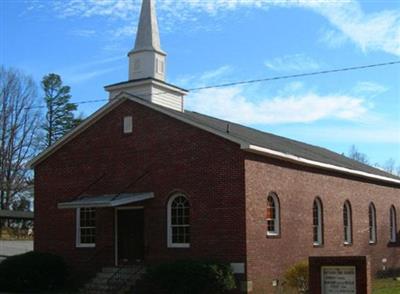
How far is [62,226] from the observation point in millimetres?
26609

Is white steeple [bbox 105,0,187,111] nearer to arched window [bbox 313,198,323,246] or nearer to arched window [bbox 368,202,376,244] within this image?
arched window [bbox 313,198,323,246]

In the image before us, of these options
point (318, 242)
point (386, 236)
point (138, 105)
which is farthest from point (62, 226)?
point (386, 236)

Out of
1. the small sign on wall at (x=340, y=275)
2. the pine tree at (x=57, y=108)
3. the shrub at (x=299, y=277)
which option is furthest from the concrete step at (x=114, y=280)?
the pine tree at (x=57, y=108)

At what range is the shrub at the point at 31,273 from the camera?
23562 millimetres

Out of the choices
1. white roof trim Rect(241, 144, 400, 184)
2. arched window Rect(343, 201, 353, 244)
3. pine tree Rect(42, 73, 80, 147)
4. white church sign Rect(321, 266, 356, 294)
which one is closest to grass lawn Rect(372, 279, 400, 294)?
arched window Rect(343, 201, 353, 244)

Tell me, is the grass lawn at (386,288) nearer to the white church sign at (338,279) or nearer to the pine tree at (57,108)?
the white church sign at (338,279)

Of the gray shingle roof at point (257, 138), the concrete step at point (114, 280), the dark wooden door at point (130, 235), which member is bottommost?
the concrete step at point (114, 280)

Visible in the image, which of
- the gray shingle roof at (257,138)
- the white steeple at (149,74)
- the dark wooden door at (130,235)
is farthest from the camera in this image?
the white steeple at (149,74)

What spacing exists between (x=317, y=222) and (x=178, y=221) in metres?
7.35

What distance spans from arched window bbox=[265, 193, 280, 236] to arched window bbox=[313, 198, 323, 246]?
3.86 m

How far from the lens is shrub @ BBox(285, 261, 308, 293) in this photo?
2195cm

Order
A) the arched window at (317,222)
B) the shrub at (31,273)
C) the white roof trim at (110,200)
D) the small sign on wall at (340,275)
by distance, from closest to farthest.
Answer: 1. the small sign on wall at (340,275)
2. the white roof trim at (110,200)
3. the shrub at (31,273)
4. the arched window at (317,222)

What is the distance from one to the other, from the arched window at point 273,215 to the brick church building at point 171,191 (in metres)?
0.04

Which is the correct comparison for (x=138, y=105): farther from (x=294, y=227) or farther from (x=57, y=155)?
(x=294, y=227)
